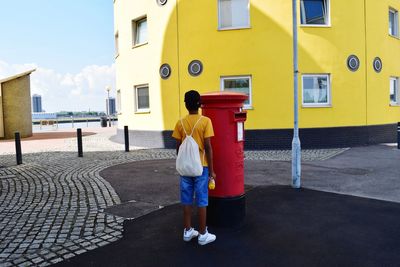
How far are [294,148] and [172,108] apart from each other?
28.6 ft

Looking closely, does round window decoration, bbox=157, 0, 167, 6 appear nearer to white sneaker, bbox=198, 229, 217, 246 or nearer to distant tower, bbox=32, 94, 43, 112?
white sneaker, bbox=198, 229, 217, 246

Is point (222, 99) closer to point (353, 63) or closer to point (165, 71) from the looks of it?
point (165, 71)

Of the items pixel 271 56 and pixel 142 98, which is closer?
pixel 271 56

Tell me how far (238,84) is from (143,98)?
4.95m

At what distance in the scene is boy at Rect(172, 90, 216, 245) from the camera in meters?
4.27

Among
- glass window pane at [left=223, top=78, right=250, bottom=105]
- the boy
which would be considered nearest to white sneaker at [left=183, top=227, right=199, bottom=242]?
the boy

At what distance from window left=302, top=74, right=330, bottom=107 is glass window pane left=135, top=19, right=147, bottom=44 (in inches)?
303

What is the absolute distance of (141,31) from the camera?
1714cm

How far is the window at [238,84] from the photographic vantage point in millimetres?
14203

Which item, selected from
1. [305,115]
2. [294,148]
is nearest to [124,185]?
[294,148]

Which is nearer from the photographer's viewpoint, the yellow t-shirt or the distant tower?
the yellow t-shirt

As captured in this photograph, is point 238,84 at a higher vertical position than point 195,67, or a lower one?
lower

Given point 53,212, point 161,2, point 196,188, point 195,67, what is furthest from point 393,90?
point 53,212

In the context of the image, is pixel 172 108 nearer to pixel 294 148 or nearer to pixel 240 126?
pixel 294 148
